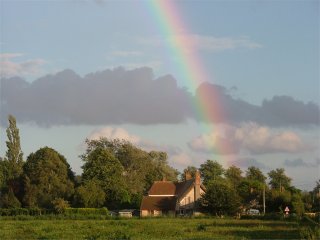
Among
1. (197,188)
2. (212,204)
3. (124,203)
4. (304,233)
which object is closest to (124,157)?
(124,203)

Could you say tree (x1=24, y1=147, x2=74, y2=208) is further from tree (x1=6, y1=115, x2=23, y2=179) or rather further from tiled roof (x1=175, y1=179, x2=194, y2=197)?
tiled roof (x1=175, y1=179, x2=194, y2=197)

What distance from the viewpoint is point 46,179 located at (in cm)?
8275

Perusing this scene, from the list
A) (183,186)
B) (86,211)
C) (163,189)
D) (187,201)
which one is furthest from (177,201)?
(86,211)

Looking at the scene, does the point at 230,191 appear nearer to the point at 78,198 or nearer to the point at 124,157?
the point at 78,198

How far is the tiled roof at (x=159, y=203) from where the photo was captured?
282ft

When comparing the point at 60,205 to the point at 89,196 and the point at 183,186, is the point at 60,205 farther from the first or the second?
the point at 183,186

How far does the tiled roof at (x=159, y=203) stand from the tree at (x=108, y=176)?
4005 mm

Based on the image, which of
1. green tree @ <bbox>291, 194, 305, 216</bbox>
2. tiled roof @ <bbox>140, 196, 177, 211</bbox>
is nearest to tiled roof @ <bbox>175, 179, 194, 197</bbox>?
tiled roof @ <bbox>140, 196, 177, 211</bbox>

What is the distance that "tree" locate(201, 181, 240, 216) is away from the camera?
75.4m

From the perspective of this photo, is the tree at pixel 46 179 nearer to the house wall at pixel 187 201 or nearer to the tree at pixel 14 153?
the tree at pixel 14 153

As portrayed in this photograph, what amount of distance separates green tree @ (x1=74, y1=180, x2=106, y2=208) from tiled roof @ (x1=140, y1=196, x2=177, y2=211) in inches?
272

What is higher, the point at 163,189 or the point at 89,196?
the point at 163,189

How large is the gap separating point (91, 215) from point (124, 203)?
22038 mm

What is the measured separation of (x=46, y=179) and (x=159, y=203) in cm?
1744
